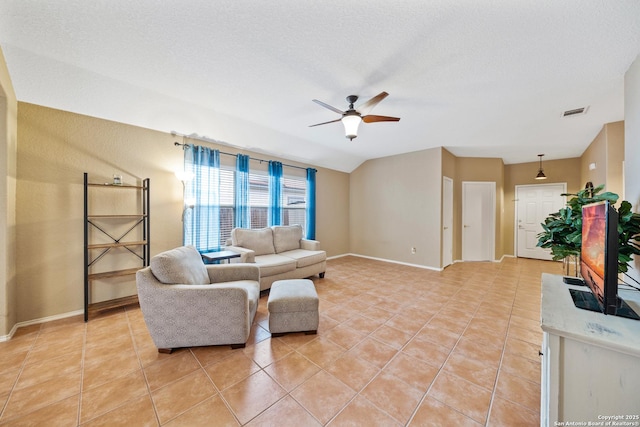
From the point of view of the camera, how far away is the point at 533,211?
19.5 feet

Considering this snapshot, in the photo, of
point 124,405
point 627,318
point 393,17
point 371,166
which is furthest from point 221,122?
point 627,318

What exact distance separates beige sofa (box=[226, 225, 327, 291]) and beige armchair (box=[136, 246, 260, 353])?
1.22 meters

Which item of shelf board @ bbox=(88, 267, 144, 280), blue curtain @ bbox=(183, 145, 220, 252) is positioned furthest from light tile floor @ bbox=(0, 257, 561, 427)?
blue curtain @ bbox=(183, 145, 220, 252)

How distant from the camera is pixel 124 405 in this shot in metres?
1.45

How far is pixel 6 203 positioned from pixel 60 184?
0.56m

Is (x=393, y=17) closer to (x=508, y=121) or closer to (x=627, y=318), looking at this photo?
(x=627, y=318)

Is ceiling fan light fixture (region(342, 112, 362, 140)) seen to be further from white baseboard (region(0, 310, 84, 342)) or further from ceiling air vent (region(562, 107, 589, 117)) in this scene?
Answer: white baseboard (region(0, 310, 84, 342))

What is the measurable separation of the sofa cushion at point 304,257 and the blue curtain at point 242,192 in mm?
978

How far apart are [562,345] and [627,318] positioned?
16.5 inches

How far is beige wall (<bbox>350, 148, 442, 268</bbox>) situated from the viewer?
15.7ft

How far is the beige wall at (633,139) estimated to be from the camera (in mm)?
1865

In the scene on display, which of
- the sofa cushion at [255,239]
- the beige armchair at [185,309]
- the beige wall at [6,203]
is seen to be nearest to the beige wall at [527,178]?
the sofa cushion at [255,239]

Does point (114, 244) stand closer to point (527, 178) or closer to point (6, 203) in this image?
point (6, 203)

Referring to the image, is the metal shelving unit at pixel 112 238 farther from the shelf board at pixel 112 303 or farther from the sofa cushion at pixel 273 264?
the sofa cushion at pixel 273 264
